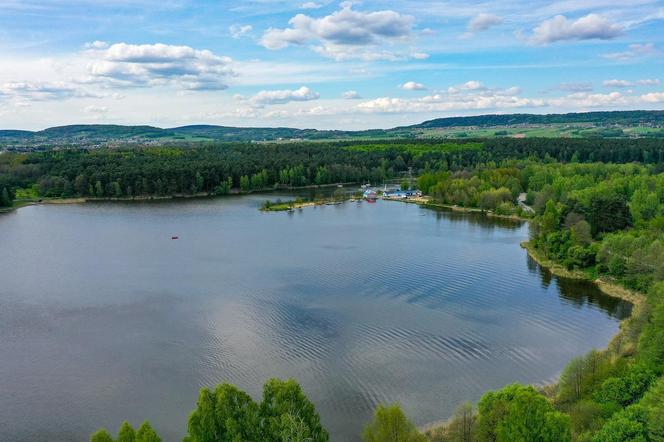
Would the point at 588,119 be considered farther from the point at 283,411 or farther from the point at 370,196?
the point at 283,411

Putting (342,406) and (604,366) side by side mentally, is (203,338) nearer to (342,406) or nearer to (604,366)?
(342,406)

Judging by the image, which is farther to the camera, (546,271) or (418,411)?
(546,271)

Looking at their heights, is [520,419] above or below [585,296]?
above

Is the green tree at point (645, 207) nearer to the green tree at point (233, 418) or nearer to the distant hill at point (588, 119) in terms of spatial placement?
the green tree at point (233, 418)

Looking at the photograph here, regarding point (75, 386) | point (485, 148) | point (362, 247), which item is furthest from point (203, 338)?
point (485, 148)

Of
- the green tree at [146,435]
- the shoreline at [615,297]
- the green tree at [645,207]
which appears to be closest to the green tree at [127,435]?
the green tree at [146,435]

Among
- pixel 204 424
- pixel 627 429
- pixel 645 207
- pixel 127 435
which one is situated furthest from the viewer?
pixel 645 207

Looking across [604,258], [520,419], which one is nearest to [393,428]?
[520,419]
